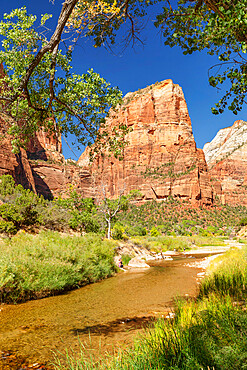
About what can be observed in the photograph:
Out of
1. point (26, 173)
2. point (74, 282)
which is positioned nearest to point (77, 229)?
point (74, 282)

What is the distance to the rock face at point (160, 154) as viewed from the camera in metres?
83.0

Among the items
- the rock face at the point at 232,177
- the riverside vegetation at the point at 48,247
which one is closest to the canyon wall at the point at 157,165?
the rock face at the point at 232,177

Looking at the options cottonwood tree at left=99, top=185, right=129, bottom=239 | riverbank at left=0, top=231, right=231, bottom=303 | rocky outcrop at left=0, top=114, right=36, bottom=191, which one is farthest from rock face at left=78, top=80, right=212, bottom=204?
riverbank at left=0, top=231, right=231, bottom=303

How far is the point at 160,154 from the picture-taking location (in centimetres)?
9388

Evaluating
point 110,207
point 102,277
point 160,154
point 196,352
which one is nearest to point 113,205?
point 110,207

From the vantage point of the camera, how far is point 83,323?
20.2ft

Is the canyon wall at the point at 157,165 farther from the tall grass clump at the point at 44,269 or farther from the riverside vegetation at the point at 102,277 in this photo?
the tall grass clump at the point at 44,269

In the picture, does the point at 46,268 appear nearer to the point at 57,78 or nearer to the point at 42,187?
the point at 57,78

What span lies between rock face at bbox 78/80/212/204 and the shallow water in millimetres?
72888

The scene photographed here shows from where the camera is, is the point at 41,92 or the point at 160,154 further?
the point at 160,154

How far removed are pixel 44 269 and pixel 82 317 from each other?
3463 millimetres

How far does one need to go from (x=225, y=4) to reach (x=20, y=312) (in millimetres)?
8426

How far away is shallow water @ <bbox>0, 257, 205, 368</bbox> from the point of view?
4805mm

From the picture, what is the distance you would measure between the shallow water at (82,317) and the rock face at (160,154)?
7289 centimetres
